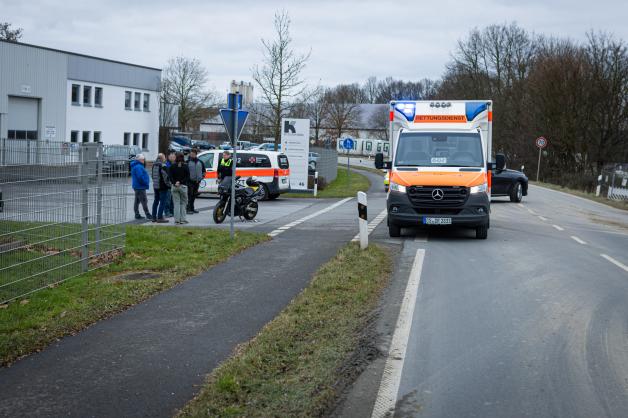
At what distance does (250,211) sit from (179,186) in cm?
249

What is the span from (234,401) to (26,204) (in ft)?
14.8

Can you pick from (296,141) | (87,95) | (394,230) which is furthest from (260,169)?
(87,95)

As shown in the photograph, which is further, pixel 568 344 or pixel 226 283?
pixel 226 283

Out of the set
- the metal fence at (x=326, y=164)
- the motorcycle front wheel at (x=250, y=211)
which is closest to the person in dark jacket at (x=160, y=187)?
the motorcycle front wheel at (x=250, y=211)

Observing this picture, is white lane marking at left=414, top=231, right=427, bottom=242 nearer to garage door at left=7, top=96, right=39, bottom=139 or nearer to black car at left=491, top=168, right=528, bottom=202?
black car at left=491, top=168, right=528, bottom=202

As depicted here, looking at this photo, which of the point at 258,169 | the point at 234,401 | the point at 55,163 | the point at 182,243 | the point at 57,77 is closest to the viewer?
the point at 234,401

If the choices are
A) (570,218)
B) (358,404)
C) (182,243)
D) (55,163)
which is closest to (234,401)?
(358,404)

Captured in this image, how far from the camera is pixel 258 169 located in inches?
1133

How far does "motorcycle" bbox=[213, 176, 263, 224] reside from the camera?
19.4m

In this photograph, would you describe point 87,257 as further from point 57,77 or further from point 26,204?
point 57,77

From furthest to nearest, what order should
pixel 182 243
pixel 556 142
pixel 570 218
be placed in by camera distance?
pixel 556 142, pixel 570 218, pixel 182 243

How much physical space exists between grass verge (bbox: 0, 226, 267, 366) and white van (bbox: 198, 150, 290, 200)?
13.2 meters

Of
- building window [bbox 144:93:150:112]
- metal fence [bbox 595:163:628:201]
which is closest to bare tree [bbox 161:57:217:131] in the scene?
building window [bbox 144:93:150:112]

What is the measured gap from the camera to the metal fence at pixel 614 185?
122 feet
